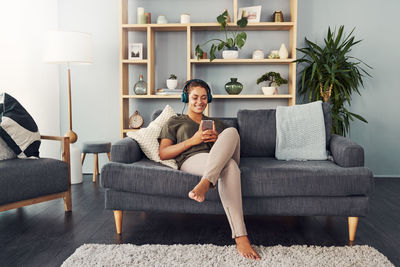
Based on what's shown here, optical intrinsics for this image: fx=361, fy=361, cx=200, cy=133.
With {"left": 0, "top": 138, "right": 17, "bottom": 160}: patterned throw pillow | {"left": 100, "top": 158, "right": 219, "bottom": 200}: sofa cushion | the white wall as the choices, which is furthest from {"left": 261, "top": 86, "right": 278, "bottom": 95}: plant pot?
{"left": 0, "top": 138, "right": 17, "bottom": 160}: patterned throw pillow

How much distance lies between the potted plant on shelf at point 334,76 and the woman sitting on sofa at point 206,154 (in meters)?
1.74

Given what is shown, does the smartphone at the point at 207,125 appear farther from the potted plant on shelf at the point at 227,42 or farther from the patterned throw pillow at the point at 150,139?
the potted plant on shelf at the point at 227,42

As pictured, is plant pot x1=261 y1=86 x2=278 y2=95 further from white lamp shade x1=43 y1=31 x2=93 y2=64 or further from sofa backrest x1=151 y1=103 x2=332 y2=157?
white lamp shade x1=43 y1=31 x2=93 y2=64

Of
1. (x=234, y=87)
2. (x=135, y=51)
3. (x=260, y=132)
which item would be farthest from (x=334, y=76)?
(x=135, y=51)

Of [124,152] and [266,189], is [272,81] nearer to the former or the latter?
[266,189]

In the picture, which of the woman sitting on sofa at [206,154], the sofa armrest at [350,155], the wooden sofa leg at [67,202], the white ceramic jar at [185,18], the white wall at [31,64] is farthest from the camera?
the white ceramic jar at [185,18]

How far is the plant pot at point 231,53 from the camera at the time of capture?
4027 millimetres

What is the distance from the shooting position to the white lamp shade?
12.2 feet

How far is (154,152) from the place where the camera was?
8.50 feet

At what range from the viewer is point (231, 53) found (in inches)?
159

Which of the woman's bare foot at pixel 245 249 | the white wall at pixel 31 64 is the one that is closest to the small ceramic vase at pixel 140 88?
the white wall at pixel 31 64

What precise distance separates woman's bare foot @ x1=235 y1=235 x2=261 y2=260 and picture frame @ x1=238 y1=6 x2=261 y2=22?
9.21 feet

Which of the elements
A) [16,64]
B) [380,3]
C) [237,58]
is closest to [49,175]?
[16,64]

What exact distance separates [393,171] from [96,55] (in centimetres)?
385
